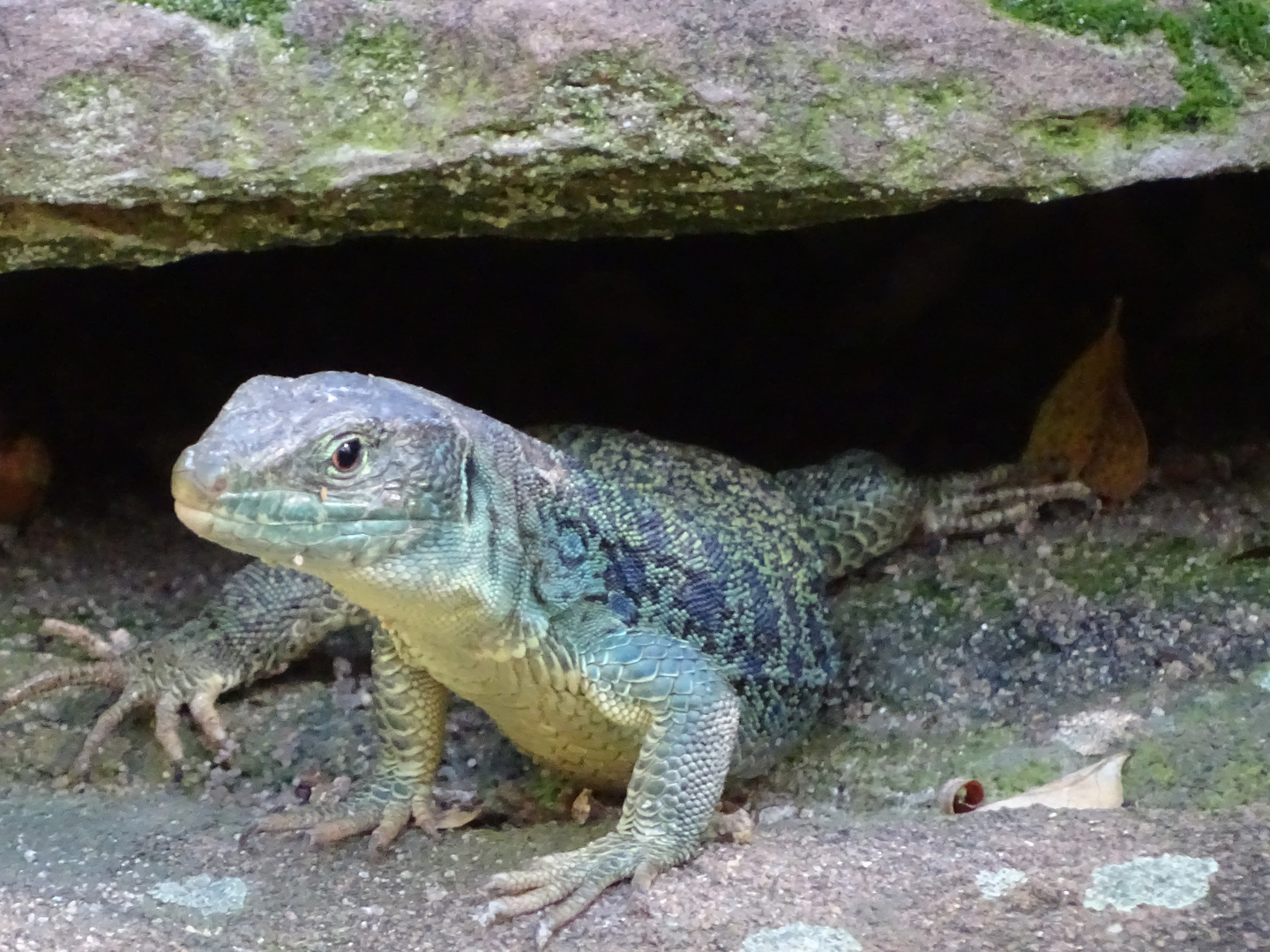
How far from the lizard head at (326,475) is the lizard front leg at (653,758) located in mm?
505

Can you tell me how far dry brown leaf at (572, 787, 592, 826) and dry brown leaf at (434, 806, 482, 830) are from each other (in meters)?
0.26

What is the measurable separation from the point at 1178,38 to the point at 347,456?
77.7 inches

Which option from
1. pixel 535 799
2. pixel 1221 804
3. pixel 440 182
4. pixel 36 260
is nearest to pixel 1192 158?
pixel 1221 804

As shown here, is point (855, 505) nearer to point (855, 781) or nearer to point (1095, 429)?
point (1095, 429)

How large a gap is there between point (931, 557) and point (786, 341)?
1.28 metres

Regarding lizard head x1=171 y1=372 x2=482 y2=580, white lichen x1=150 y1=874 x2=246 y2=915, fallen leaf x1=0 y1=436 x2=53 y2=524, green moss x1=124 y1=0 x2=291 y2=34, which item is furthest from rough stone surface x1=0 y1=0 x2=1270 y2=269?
fallen leaf x1=0 y1=436 x2=53 y2=524

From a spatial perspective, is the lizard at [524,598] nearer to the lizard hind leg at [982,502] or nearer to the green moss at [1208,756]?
the lizard hind leg at [982,502]

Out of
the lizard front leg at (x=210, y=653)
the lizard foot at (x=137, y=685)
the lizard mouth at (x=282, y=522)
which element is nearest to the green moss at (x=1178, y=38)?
the lizard mouth at (x=282, y=522)

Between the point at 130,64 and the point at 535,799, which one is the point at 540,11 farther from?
the point at 535,799

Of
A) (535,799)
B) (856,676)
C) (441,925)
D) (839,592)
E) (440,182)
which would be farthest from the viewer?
(839,592)

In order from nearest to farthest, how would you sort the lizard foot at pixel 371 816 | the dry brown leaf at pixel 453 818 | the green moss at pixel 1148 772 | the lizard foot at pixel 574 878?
the lizard foot at pixel 574 878 → the green moss at pixel 1148 772 → the lizard foot at pixel 371 816 → the dry brown leaf at pixel 453 818

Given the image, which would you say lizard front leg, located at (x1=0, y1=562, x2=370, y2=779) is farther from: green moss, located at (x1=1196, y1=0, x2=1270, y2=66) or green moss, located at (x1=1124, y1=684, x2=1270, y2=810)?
green moss, located at (x1=1196, y1=0, x2=1270, y2=66)

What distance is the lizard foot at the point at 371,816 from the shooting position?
→ 287 cm

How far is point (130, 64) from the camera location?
2447 millimetres
